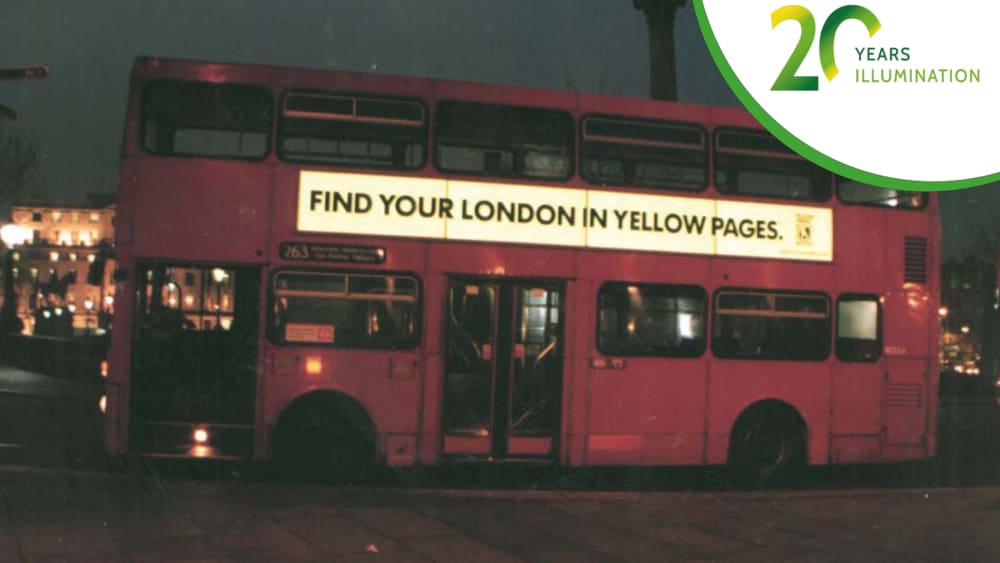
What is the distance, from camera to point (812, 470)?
13.2 meters

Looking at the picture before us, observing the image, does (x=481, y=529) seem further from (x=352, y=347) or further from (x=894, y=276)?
(x=894, y=276)

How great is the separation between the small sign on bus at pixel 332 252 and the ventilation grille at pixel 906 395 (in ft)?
20.5

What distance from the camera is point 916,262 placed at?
11.8m

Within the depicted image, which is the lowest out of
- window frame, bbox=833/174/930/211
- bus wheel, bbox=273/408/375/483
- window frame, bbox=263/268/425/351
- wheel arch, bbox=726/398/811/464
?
bus wheel, bbox=273/408/375/483

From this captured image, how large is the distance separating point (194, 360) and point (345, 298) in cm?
159

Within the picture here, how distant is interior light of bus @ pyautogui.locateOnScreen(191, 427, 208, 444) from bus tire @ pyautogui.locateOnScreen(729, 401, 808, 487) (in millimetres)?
5707

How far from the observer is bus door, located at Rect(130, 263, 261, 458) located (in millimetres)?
9648

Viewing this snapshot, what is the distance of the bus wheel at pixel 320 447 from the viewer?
32.7 feet

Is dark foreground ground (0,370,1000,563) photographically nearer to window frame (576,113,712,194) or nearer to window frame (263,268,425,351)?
window frame (263,268,425,351)

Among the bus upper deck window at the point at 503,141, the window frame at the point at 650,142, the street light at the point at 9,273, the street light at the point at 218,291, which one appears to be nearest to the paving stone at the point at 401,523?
the street light at the point at 218,291

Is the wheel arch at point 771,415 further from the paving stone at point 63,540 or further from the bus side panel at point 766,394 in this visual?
the paving stone at point 63,540

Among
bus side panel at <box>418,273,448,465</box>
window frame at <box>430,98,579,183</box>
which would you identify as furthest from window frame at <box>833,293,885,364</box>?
bus side panel at <box>418,273,448,465</box>

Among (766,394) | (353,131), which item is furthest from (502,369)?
(766,394)

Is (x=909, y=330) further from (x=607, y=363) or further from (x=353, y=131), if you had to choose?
(x=353, y=131)
